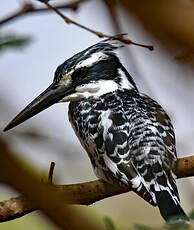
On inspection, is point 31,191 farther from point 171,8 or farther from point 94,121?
point 94,121

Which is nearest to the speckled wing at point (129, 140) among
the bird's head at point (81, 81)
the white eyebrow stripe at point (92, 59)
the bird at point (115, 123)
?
the bird at point (115, 123)

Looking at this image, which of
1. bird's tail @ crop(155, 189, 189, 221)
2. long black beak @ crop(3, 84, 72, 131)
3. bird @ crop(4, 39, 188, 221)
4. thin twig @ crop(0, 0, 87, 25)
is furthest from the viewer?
→ long black beak @ crop(3, 84, 72, 131)

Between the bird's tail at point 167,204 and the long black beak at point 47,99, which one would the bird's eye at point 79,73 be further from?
the bird's tail at point 167,204

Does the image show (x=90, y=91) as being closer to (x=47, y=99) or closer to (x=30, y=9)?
(x=47, y=99)

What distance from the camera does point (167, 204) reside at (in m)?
2.04

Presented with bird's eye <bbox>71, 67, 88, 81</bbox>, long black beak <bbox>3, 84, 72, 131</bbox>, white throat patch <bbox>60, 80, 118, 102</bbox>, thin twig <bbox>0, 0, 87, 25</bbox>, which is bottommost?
white throat patch <bbox>60, 80, 118, 102</bbox>

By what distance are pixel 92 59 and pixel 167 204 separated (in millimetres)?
1195

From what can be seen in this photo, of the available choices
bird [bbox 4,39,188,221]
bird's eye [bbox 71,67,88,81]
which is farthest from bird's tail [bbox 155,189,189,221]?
bird's eye [bbox 71,67,88,81]

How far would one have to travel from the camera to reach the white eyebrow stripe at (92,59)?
2.88 meters

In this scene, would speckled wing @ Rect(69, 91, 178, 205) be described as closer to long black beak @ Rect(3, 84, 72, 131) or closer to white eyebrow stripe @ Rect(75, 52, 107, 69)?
long black beak @ Rect(3, 84, 72, 131)

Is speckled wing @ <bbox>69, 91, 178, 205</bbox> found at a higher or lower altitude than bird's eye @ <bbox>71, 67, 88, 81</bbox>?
lower

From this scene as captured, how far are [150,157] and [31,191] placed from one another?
69.5 inches

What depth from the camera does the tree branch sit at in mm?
1958

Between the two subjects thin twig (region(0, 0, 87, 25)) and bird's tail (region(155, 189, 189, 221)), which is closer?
thin twig (region(0, 0, 87, 25))
